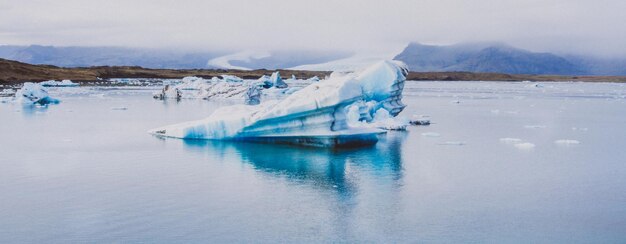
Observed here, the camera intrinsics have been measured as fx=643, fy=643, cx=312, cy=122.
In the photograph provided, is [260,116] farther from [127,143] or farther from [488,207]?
[488,207]

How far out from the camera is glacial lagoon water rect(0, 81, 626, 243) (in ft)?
20.9

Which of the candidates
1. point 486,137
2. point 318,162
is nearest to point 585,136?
point 486,137

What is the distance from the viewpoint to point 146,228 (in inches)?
251

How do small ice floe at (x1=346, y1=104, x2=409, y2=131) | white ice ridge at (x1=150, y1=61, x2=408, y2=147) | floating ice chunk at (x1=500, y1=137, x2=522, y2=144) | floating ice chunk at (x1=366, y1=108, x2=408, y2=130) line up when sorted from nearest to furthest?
1. white ice ridge at (x1=150, y1=61, x2=408, y2=147)
2. floating ice chunk at (x1=500, y1=137, x2=522, y2=144)
3. small ice floe at (x1=346, y1=104, x2=409, y2=131)
4. floating ice chunk at (x1=366, y1=108, x2=408, y2=130)

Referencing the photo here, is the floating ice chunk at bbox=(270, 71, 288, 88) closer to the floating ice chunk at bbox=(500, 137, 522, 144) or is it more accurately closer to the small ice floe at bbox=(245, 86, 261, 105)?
the small ice floe at bbox=(245, 86, 261, 105)

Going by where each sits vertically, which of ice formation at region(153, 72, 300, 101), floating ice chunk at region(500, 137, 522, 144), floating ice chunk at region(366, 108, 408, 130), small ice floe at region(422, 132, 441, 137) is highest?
ice formation at region(153, 72, 300, 101)

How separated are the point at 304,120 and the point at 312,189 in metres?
3.65

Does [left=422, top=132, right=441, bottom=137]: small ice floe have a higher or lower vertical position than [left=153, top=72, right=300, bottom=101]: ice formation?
lower

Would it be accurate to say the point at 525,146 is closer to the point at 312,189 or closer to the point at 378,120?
the point at 378,120

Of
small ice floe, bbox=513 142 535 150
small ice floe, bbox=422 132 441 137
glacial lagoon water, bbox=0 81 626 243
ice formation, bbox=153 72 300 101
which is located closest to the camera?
glacial lagoon water, bbox=0 81 626 243

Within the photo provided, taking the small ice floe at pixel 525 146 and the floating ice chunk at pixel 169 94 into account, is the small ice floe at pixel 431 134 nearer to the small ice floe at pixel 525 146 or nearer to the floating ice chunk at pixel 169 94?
the small ice floe at pixel 525 146

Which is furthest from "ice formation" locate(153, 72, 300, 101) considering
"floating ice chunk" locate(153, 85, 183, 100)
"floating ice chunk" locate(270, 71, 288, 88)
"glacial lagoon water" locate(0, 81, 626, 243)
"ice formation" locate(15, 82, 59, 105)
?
"glacial lagoon water" locate(0, 81, 626, 243)

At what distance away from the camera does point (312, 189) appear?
8398 mm

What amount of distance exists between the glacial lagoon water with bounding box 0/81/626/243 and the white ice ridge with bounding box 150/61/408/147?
1.02 feet
